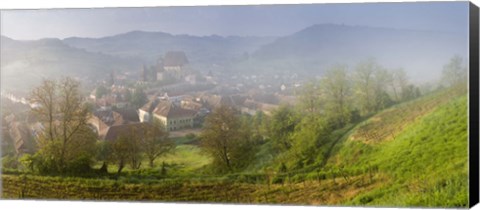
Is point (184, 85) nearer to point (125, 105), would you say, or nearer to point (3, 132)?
point (125, 105)

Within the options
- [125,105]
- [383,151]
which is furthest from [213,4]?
[383,151]

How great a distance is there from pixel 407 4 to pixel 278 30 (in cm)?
157

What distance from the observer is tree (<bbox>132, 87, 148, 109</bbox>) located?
1141 centimetres

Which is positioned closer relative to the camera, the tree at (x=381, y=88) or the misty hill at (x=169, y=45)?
the tree at (x=381, y=88)

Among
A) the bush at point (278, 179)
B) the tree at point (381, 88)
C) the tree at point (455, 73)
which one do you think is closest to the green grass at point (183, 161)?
the bush at point (278, 179)

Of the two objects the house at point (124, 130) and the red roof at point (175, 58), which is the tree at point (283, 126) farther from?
the house at point (124, 130)

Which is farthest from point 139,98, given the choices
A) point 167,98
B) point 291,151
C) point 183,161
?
point 291,151

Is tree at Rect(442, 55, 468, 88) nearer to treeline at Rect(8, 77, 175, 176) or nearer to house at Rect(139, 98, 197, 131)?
house at Rect(139, 98, 197, 131)

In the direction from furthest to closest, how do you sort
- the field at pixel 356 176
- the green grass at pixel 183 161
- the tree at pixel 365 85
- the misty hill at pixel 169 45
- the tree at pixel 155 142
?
the tree at pixel 155 142
the green grass at pixel 183 161
the misty hill at pixel 169 45
the tree at pixel 365 85
the field at pixel 356 176

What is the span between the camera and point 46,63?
455 inches

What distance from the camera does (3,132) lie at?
1177 cm

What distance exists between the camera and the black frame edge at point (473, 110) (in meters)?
10.1

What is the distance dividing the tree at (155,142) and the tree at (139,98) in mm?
273

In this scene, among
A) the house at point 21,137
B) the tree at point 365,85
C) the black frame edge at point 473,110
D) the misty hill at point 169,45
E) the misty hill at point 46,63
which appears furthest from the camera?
the house at point 21,137
